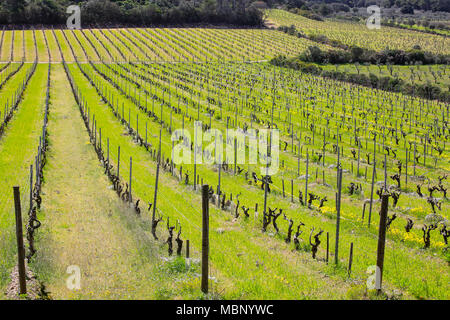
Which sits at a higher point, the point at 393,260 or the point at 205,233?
the point at 205,233

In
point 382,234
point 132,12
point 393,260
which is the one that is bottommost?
point 393,260

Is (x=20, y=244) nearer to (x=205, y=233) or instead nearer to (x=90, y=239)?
(x=205, y=233)

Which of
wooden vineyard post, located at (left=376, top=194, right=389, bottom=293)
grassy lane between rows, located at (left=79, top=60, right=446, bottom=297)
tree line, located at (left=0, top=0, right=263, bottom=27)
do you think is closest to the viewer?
wooden vineyard post, located at (left=376, top=194, right=389, bottom=293)

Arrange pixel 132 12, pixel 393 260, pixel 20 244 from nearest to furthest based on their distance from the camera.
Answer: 1. pixel 20 244
2. pixel 393 260
3. pixel 132 12

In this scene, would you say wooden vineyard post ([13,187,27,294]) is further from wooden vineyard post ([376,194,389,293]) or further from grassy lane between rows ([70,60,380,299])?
wooden vineyard post ([376,194,389,293])

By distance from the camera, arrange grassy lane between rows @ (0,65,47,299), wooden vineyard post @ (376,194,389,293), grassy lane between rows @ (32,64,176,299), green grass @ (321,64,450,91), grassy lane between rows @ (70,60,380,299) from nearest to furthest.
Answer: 1. wooden vineyard post @ (376,194,389,293)
2. grassy lane between rows @ (70,60,380,299)
3. grassy lane between rows @ (32,64,176,299)
4. grassy lane between rows @ (0,65,47,299)
5. green grass @ (321,64,450,91)

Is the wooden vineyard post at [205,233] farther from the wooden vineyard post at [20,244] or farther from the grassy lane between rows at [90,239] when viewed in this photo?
the wooden vineyard post at [20,244]

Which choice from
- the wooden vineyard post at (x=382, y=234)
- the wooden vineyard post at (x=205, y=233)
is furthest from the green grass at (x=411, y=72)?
the wooden vineyard post at (x=205, y=233)

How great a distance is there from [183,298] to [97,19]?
113 metres

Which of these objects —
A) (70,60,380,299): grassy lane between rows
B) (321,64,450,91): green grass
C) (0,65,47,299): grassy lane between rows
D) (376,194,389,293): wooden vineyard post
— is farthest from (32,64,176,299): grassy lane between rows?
(321,64,450,91): green grass

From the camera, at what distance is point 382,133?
39125 mm

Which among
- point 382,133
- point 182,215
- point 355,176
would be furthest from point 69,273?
point 382,133

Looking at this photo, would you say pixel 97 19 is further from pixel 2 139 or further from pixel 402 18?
pixel 402 18

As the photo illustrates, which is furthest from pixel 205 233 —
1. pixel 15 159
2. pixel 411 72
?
pixel 411 72
